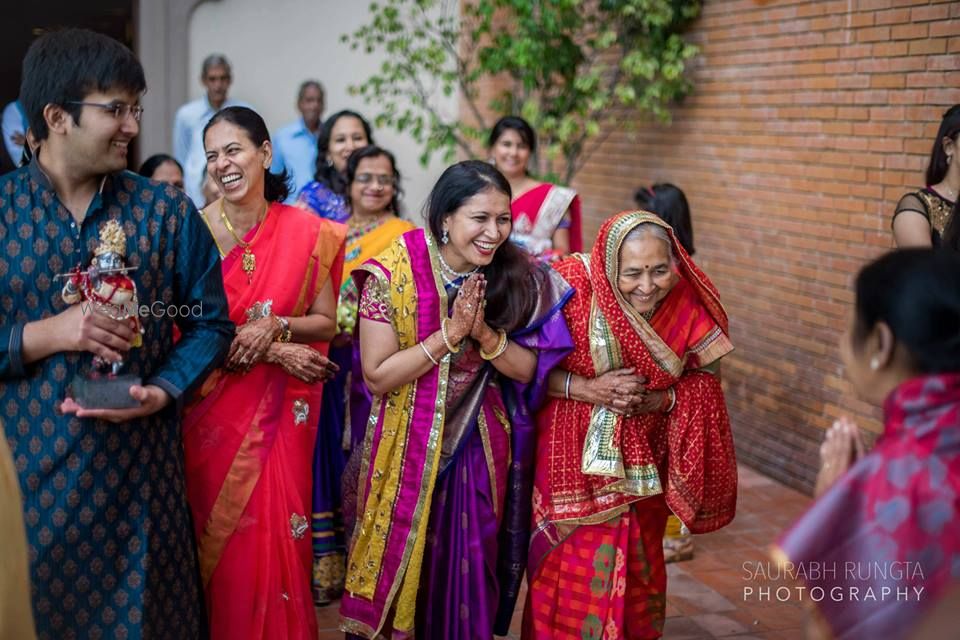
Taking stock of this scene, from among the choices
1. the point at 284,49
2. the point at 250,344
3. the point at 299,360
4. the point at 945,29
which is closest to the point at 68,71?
the point at 250,344

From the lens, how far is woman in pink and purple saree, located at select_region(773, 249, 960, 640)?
2021mm

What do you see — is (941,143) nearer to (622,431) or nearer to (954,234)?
(954,234)

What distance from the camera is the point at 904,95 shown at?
5.50 m

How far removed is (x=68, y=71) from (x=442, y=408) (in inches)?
62.4

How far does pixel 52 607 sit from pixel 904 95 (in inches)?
183

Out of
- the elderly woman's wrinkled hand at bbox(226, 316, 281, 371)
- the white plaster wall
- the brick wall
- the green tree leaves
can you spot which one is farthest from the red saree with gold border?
the white plaster wall

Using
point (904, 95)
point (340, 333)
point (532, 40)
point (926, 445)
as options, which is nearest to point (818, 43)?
point (904, 95)

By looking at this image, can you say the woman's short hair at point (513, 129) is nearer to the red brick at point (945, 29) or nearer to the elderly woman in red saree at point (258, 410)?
the red brick at point (945, 29)

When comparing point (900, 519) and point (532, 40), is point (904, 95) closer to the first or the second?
point (532, 40)

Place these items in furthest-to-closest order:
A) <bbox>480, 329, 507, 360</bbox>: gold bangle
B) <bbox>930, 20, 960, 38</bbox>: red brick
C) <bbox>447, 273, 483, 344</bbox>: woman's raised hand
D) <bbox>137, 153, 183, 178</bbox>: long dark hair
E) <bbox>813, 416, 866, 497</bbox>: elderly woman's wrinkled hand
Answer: <bbox>137, 153, 183, 178</bbox>: long dark hair
<bbox>930, 20, 960, 38</bbox>: red brick
<bbox>480, 329, 507, 360</bbox>: gold bangle
<bbox>447, 273, 483, 344</bbox>: woman's raised hand
<bbox>813, 416, 866, 497</bbox>: elderly woman's wrinkled hand

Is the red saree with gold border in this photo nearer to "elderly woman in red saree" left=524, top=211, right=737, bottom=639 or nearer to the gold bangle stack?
the gold bangle stack

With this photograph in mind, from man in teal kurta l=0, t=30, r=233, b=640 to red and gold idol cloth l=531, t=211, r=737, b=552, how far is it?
4.37ft

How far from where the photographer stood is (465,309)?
11.2 feet

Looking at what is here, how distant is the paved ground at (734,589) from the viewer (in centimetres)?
454
